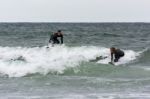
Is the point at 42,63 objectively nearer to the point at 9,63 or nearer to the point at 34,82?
the point at 9,63

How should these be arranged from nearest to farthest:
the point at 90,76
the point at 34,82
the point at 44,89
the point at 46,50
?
1. the point at 44,89
2. the point at 34,82
3. the point at 90,76
4. the point at 46,50

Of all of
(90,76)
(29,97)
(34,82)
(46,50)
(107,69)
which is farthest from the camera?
(46,50)

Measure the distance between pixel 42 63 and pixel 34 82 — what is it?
170 inches

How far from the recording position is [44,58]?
24.2 metres

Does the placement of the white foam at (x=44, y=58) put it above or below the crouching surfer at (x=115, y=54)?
below

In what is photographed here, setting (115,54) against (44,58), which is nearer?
(115,54)

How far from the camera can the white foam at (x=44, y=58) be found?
20.0 metres

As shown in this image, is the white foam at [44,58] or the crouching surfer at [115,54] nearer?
the white foam at [44,58]

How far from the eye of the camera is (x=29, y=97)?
13461 mm

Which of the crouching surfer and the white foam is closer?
the white foam

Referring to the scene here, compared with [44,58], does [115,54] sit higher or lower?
higher

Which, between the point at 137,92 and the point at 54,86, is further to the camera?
the point at 54,86

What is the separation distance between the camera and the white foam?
2000 cm

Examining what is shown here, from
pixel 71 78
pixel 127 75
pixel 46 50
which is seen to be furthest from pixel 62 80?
pixel 46 50
